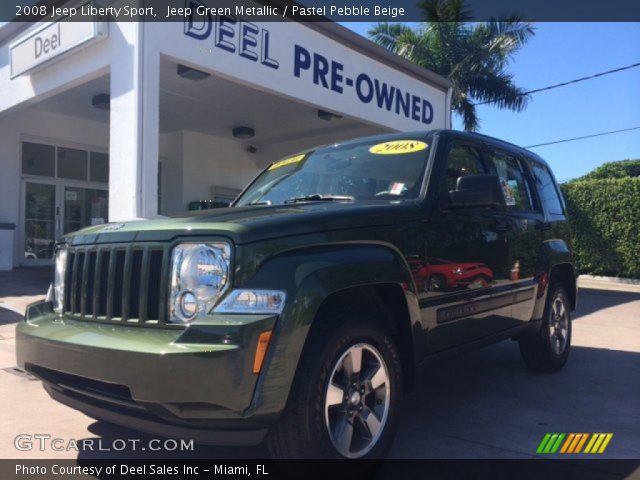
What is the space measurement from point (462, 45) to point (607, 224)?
9.04 metres

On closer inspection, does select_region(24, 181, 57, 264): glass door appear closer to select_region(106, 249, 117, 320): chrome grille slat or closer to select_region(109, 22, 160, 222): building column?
select_region(109, 22, 160, 222): building column

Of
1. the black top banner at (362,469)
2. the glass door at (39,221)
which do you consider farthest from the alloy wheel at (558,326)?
the glass door at (39,221)

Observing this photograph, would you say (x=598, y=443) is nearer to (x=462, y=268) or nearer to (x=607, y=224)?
Result: (x=462, y=268)

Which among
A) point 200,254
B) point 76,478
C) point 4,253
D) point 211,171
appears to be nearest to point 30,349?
point 76,478

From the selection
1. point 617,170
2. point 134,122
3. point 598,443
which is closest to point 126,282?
point 598,443

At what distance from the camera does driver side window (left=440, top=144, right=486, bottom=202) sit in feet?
12.2

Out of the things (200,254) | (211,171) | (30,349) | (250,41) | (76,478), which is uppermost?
(250,41)

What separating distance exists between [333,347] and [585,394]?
2922 millimetres

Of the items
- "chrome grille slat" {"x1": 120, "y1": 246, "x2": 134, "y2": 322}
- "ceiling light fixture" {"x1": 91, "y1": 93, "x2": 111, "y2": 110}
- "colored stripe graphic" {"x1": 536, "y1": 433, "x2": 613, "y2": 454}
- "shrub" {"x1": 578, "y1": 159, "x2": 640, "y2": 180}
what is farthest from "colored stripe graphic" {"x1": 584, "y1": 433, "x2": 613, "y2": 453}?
"shrub" {"x1": 578, "y1": 159, "x2": 640, "y2": 180}

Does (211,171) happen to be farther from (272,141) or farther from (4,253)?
(4,253)

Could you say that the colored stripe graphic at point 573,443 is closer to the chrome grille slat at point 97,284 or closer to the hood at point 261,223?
the hood at point 261,223

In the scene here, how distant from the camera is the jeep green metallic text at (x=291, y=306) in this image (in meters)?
2.36

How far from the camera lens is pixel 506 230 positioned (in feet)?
13.7

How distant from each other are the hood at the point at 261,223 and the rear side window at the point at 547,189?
2409 mm
